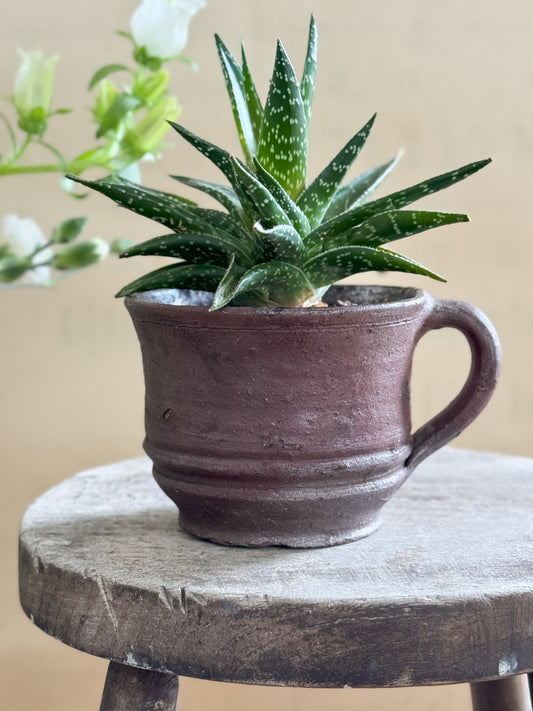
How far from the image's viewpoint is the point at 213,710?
1557mm

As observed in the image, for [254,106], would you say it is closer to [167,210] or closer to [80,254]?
[167,210]

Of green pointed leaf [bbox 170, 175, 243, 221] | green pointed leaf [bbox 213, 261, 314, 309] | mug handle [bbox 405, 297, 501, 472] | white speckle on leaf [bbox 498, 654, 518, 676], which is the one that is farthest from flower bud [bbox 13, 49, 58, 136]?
white speckle on leaf [bbox 498, 654, 518, 676]

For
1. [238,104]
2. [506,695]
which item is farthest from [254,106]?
[506,695]

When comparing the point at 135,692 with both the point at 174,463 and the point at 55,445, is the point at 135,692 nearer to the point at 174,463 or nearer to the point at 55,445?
the point at 174,463

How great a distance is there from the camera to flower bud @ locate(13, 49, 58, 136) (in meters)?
0.80

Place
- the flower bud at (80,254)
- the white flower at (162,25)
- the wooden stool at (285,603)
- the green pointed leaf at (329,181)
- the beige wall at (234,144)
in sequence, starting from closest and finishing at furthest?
1. the wooden stool at (285,603)
2. the green pointed leaf at (329,181)
3. the white flower at (162,25)
4. the flower bud at (80,254)
5. the beige wall at (234,144)

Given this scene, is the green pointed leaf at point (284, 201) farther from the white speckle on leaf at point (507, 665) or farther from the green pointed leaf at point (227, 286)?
the white speckle on leaf at point (507, 665)

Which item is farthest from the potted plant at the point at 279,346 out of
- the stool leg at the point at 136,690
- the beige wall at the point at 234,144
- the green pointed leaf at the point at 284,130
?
the beige wall at the point at 234,144

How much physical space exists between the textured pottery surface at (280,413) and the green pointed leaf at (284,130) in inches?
4.3

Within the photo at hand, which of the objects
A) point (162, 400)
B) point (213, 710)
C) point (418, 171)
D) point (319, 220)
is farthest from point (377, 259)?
point (213, 710)

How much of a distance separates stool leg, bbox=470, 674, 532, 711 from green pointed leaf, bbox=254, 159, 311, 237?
0.47 m

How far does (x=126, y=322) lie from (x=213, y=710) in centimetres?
66

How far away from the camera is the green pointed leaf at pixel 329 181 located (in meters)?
0.67

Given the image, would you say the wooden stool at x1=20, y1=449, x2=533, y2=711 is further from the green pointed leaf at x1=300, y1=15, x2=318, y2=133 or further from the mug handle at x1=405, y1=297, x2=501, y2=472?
the green pointed leaf at x1=300, y1=15, x2=318, y2=133
